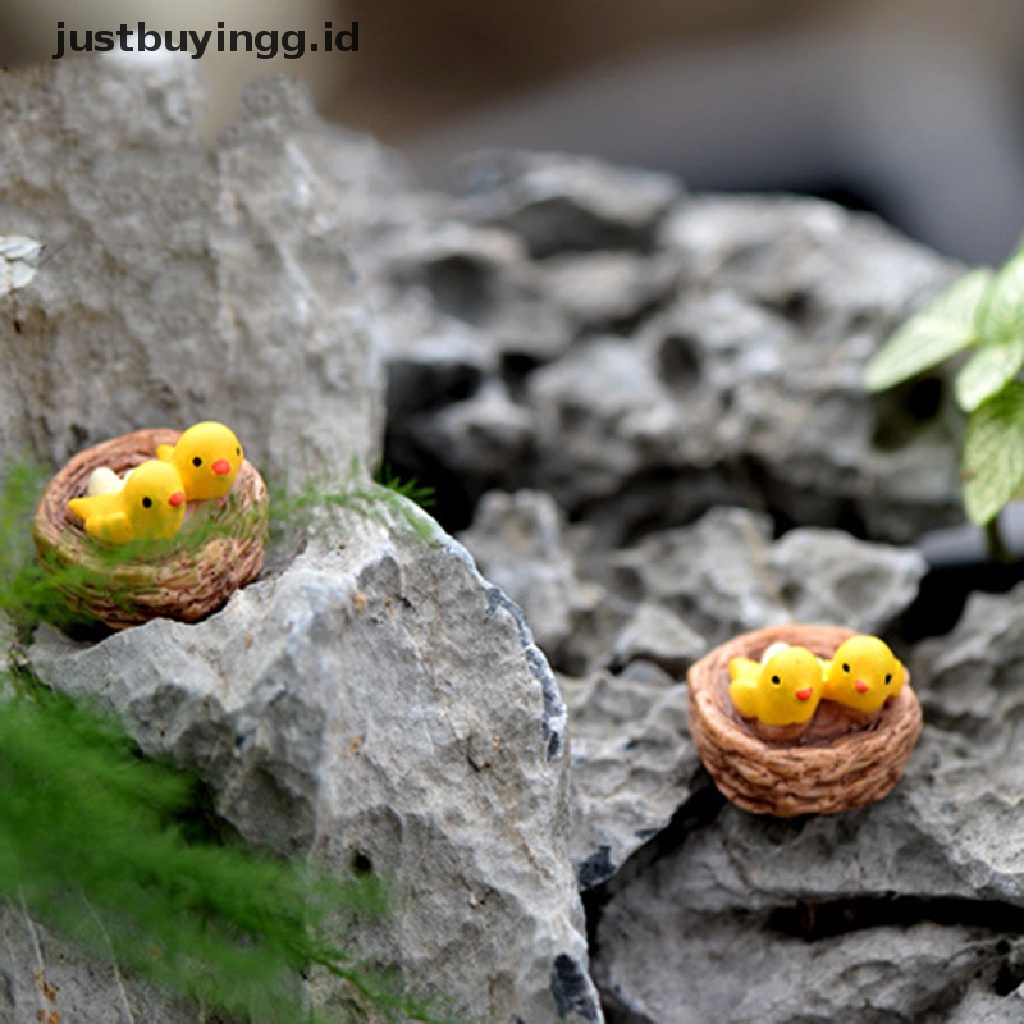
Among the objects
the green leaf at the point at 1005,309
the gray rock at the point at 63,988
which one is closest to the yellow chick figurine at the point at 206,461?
the gray rock at the point at 63,988

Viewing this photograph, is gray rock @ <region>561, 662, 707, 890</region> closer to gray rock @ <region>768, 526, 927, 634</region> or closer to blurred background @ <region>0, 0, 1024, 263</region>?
gray rock @ <region>768, 526, 927, 634</region>

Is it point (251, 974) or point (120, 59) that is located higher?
point (120, 59)

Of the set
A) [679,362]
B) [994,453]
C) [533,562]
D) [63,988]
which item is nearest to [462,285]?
[679,362]

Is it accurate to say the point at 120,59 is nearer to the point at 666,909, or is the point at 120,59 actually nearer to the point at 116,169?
the point at 116,169

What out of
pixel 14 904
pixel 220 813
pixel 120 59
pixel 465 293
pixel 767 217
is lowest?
pixel 14 904

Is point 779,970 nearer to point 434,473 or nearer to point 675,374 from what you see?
point 434,473

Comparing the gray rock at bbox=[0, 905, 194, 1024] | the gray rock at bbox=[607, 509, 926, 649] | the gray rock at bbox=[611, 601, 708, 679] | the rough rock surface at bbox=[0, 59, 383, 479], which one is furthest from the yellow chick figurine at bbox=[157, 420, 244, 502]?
the gray rock at bbox=[607, 509, 926, 649]

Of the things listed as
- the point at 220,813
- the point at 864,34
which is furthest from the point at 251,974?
the point at 864,34
